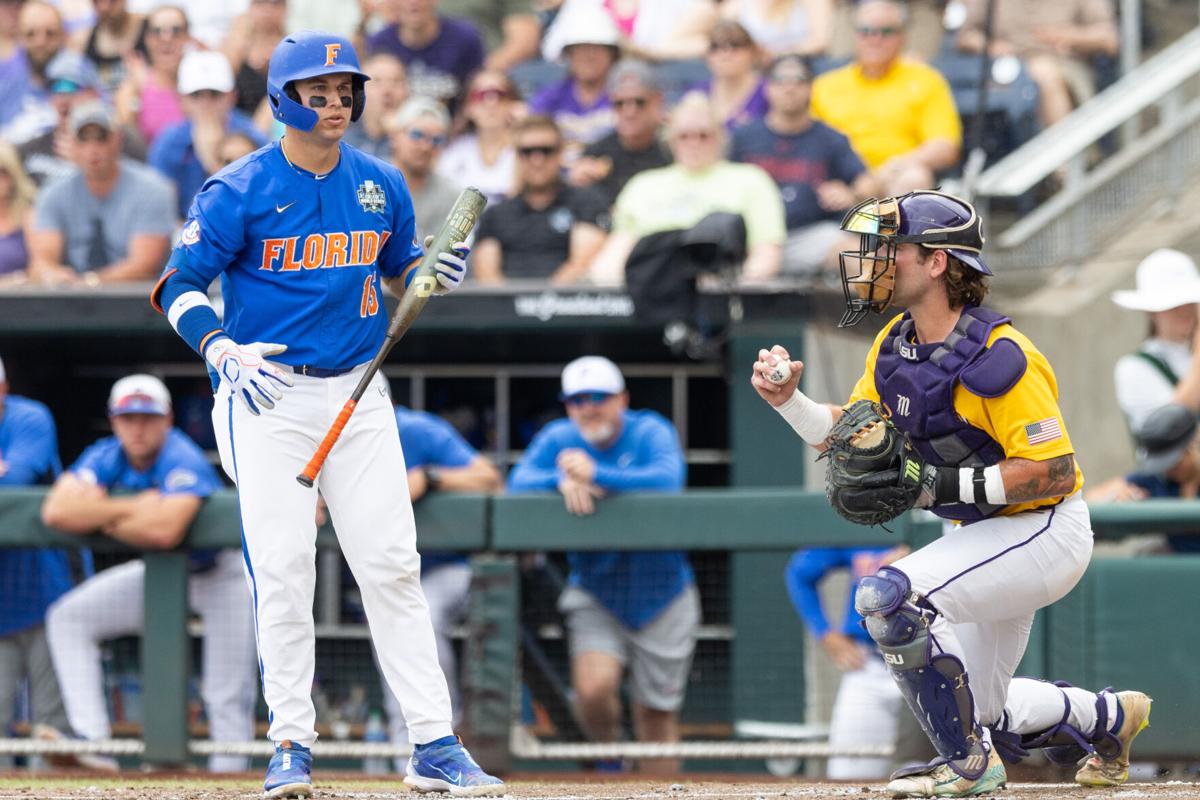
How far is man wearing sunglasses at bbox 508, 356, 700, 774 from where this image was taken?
21.2ft

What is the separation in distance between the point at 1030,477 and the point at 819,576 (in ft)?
8.55

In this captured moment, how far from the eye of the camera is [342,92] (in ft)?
14.8

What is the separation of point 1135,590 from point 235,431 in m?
3.27

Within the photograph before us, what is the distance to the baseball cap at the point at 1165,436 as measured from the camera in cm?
612

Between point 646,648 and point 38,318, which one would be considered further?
point 38,318

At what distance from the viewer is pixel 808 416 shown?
4410 millimetres

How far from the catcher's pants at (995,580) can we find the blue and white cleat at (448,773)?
1.25 meters

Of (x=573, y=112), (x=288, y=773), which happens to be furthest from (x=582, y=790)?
(x=573, y=112)

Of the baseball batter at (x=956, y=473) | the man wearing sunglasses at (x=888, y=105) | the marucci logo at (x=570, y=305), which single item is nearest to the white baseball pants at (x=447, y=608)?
the marucci logo at (x=570, y=305)

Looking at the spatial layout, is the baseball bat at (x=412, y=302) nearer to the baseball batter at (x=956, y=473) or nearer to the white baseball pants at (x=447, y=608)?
the baseball batter at (x=956, y=473)

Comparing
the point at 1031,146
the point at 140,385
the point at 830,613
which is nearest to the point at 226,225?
the point at 140,385

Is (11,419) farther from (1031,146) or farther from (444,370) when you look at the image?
(1031,146)

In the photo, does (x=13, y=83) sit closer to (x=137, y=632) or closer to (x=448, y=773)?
(x=137, y=632)

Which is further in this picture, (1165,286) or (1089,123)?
(1089,123)
